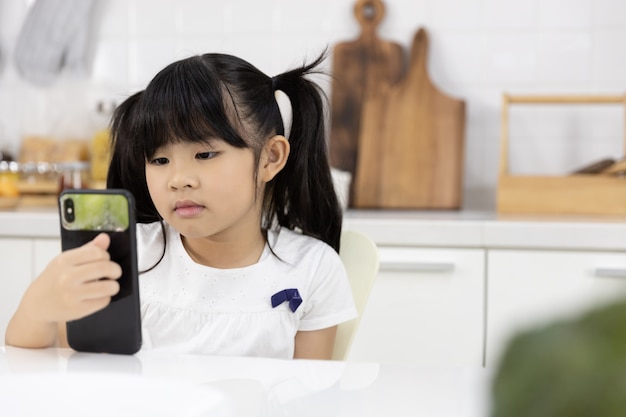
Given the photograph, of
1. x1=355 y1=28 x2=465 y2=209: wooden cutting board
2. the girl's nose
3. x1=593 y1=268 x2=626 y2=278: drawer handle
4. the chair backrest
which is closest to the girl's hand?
the girl's nose

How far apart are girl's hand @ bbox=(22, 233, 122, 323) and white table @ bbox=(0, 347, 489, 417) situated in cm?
5

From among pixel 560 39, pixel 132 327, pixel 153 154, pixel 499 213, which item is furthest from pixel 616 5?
pixel 132 327

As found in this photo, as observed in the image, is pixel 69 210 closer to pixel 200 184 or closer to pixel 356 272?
pixel 200 184

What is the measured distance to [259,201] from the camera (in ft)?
3.92

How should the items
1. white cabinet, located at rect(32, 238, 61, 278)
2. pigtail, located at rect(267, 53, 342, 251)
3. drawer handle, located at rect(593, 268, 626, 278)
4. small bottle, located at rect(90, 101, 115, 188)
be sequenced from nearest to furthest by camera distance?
pigtail, located at rect(267, 53, 342, 251) < drawer handle, located at rect(593, 268, 626, 278) < white cabinet, located at rect(32, 238, 61, 278) < small bottle, located at rect(90, 101, 115, 188)

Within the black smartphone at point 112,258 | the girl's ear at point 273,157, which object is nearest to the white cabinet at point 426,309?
the girl's ear at point 273,157

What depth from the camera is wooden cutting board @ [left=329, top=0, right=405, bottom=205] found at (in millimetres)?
2227

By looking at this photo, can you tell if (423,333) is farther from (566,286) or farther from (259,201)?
(259,201)

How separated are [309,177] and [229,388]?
679 millimetres

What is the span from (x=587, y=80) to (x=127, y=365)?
6.07 ft

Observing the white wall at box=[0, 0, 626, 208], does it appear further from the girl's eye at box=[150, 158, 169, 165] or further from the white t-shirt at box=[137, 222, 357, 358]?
the girl's eye at box=[150, 158, 169, 165]

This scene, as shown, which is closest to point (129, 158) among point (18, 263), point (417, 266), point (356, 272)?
point (356, 272)

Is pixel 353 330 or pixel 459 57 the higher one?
pixel 459 57

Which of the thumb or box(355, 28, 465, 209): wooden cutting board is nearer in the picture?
the thumb
